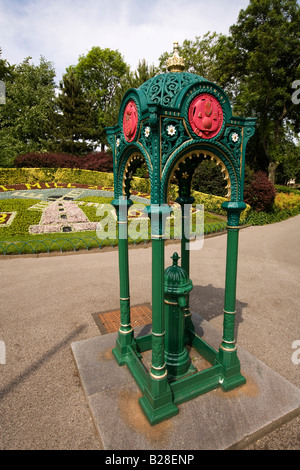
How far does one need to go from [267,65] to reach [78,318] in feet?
87.1

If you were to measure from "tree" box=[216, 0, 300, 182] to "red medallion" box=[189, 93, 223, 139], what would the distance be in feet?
66.8

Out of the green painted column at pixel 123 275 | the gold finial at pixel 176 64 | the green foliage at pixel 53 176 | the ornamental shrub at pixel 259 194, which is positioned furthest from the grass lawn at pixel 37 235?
the gold finial at pixel 176 64

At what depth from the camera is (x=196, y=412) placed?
3439 mm

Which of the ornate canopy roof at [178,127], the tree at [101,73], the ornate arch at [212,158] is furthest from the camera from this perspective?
the tree at [101,73]

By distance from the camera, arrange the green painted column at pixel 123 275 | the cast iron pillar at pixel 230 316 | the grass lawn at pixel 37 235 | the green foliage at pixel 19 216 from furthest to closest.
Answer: the green foliage at pixel 19 216 → the grass lawn at pixel 37 235 → the green painted column at pixel 123 275 → the cast iron pillar at pixel 230 316

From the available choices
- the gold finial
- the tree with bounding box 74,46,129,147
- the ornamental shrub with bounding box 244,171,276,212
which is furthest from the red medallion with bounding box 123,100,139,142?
the tree with bounding box 74,46,129,147

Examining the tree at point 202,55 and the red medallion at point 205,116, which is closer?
the red medallion at point 205,116

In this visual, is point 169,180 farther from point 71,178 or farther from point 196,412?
point 71,178

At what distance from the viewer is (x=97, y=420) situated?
3295 millimetres

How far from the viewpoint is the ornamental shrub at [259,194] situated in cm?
1819

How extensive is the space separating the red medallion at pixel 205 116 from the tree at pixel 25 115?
31.0m

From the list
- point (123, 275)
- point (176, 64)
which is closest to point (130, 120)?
point (176, 64)

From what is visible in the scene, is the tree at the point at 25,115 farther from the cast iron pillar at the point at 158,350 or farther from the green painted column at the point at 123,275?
the cast iron pillar at the point at 158,350

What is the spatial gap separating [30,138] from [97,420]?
37.3 m
